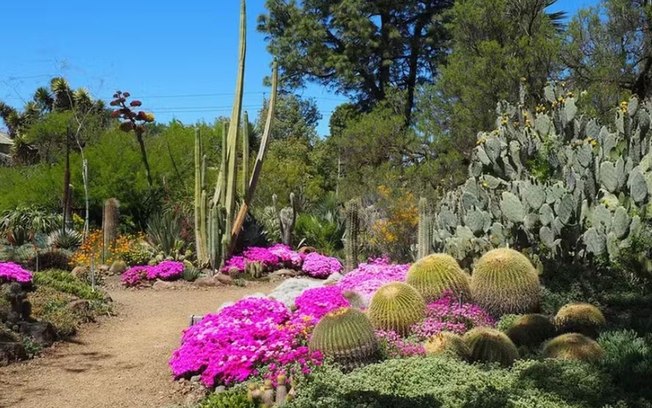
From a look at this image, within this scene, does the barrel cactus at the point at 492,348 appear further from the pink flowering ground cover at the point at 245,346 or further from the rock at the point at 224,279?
the rock at the point at 224,279

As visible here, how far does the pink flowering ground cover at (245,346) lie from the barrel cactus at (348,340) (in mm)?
141

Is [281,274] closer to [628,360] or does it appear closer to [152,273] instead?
[152,273]

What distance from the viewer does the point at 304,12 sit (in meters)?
28.5

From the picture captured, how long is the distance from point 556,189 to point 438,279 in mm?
2407

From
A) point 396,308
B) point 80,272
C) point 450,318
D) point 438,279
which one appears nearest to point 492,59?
point 438,279

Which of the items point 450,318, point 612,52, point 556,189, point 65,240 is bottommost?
point 450,318

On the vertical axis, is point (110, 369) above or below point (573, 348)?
below

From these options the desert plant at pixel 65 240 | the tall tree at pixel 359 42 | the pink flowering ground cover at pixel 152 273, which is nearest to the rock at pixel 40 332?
the pink flowering ground cover at pixel 152 273

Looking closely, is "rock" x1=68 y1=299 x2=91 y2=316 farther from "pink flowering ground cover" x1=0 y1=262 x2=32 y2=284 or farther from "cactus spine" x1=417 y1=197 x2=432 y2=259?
"cactus spine" x1=417 y1=197 x2=432 y2=259

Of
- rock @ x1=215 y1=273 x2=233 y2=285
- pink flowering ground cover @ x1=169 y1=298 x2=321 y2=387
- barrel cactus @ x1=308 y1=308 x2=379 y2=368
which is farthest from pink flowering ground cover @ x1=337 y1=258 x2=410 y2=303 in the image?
rock @ x1=215 y1=273 x2=233 y2=285

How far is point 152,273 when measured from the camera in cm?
1270

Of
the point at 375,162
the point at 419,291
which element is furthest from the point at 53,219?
the point at 419,291

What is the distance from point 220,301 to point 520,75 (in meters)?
7.91

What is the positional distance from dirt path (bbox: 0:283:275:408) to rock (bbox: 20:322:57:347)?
13 cm
